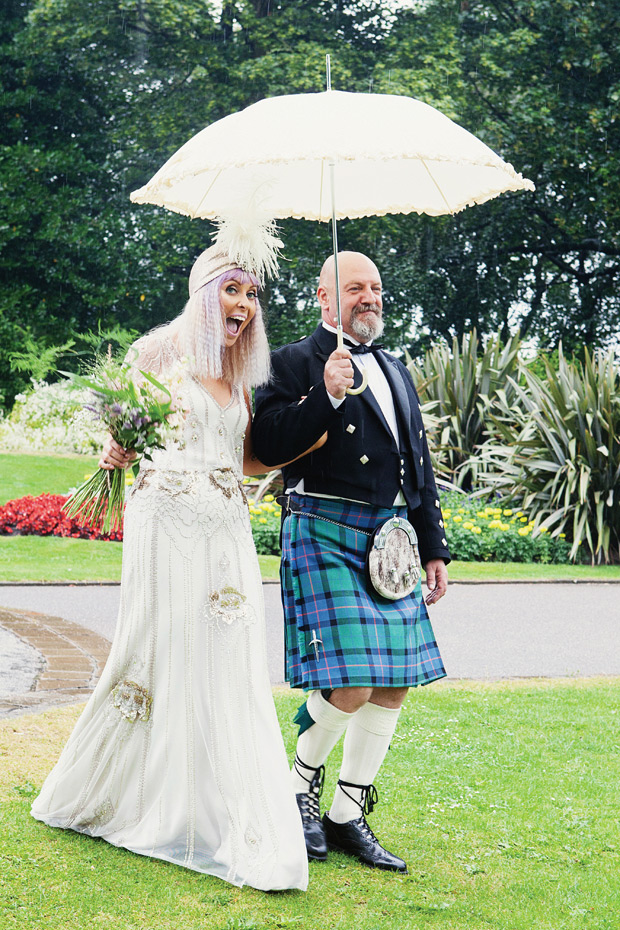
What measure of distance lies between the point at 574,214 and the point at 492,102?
10.5 feet

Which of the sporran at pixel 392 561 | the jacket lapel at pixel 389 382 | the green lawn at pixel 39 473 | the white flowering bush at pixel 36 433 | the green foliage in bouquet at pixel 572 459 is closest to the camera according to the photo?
the sporran at pixel 392 561

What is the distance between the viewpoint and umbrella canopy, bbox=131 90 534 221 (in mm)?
3285

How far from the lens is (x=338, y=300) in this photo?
11.9ft

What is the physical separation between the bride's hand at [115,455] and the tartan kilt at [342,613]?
2.21 ft

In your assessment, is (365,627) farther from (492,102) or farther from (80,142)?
(80,142)

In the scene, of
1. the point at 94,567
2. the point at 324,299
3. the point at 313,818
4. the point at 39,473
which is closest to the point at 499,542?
the point at 94,567

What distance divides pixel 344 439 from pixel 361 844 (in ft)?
4.59

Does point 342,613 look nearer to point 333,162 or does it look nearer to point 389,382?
point 389,382

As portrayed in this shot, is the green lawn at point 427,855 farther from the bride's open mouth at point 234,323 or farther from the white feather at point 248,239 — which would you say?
the white feather at point 248,239

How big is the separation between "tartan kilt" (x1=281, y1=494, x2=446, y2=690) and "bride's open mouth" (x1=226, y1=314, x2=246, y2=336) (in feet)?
2.06

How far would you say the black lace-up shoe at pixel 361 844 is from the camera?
356 cm

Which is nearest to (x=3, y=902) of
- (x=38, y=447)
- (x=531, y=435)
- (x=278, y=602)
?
(x=278, y=602)

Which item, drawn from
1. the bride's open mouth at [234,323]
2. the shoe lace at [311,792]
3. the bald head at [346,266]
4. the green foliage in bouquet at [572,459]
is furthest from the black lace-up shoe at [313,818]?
the green foliage in bouquet at [572,459]

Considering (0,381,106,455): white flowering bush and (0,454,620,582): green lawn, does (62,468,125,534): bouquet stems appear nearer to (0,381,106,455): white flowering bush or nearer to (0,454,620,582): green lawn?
(0,454,620,582): green lawn
